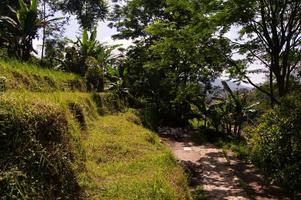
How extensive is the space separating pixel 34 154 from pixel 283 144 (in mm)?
6565

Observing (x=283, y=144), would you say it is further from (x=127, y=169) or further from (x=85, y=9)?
(x=85, y=9)

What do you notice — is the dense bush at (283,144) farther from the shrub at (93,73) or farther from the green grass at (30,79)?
the shrub at (93,73)

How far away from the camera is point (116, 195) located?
21.0ft

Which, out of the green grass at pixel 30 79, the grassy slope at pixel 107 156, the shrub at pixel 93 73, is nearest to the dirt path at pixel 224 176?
the grassy slope at pixel 107 156

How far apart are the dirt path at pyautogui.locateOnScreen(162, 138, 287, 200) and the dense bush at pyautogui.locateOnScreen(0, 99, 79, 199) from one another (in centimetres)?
501

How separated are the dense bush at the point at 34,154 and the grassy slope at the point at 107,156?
5 centimetres

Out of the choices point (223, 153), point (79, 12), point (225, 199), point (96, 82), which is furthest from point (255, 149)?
point (79, 12)

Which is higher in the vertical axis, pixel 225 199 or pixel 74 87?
pixel 74 87

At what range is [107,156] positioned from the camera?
9.05 meters

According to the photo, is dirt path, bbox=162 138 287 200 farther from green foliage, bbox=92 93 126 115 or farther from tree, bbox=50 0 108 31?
tree, bbox=50 0 108 31

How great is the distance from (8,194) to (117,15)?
26.9 meters

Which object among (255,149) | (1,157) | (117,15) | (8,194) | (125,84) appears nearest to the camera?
(8,194)

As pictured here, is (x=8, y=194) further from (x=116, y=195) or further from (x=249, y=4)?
(x=249, y=4)

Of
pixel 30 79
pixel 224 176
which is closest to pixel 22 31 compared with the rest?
pixel 30 79
